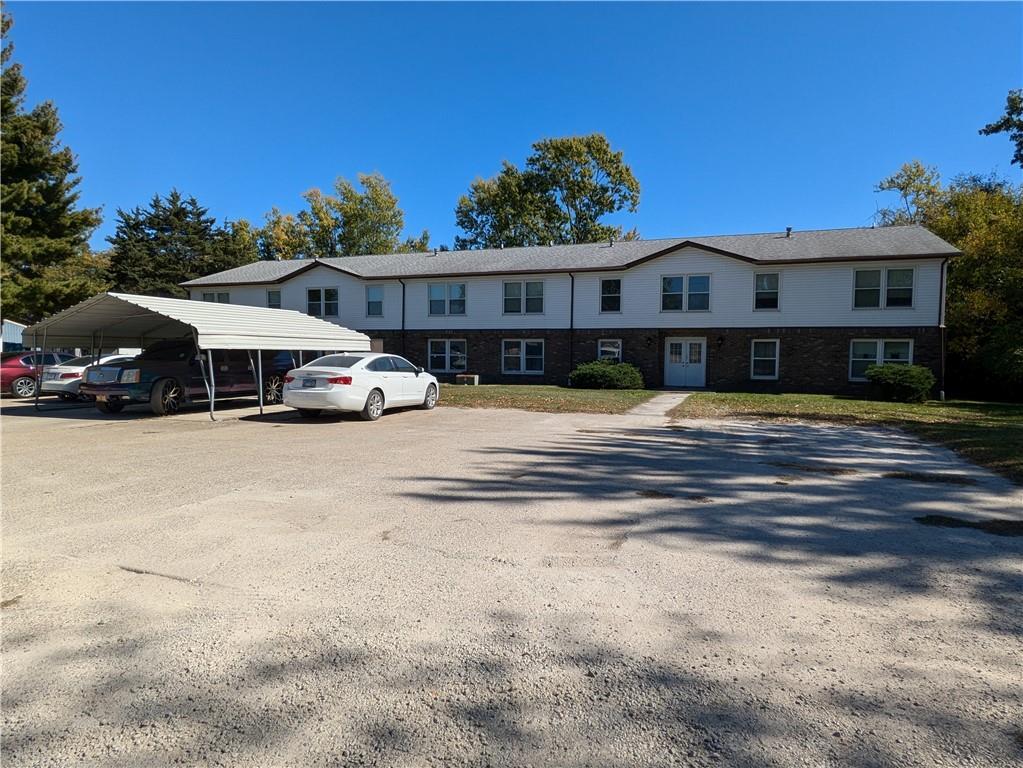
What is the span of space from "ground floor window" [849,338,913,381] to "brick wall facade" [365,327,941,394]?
0.19 metres

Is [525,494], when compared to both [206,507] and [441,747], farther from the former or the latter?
[441,747]

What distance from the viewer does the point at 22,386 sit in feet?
61.7

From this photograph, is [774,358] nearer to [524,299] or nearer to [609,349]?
[609,349]

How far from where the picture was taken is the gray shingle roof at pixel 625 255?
76.6ft

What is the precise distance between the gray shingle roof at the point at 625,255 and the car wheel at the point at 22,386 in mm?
13661

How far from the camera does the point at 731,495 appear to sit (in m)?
6.29

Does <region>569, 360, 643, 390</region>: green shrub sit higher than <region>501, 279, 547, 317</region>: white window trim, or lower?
lower

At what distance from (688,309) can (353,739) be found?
81.4ft

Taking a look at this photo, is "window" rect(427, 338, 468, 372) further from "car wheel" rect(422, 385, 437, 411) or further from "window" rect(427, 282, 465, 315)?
"car wheel" rect(422, 385, 437, 411)

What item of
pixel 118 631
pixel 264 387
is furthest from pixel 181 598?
pixel 264 387

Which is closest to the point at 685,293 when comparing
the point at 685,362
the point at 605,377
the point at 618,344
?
the point at 685,362

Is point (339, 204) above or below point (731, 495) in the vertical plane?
above

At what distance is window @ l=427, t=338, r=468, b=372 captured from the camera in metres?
29.0

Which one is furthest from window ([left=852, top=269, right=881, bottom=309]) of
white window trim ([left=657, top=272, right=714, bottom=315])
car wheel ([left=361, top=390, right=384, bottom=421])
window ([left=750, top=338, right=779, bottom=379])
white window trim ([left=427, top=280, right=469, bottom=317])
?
car wheel ([left=361, top=390, right=384, bottom=421])
